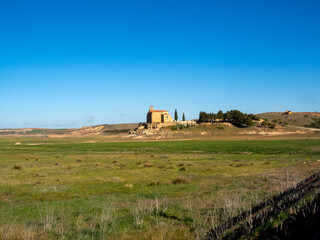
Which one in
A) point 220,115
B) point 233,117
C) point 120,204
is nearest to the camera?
point 120,204

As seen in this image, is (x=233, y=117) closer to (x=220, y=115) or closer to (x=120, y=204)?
(x=220, y=115)

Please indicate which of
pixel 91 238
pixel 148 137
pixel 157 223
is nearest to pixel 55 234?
pixel 91 238

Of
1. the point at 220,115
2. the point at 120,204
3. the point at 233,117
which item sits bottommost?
the point at 120,204

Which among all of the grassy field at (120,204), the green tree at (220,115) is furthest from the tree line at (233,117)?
the grassy field at (120,204)

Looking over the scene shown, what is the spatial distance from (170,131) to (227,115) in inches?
1074

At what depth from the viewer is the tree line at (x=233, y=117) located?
107 m

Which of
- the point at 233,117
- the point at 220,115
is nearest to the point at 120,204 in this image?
the point at 233,117

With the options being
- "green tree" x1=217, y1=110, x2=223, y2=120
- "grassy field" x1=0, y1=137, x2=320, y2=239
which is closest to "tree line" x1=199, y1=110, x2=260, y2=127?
"green tree" x1=217, y1=110, x2=223, y2=120

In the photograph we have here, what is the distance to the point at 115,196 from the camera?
1454 centimetres

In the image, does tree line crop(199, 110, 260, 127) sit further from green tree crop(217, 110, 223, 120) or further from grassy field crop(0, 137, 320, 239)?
grassy field crop(0, 137, 320, 239)

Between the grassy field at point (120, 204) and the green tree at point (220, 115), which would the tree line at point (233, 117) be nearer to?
the green tree at point (220, 115)

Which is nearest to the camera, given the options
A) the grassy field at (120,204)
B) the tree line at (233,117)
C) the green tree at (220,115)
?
the grassy field at (120,204)

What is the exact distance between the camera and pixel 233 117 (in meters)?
112

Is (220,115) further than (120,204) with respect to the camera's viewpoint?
Yes
